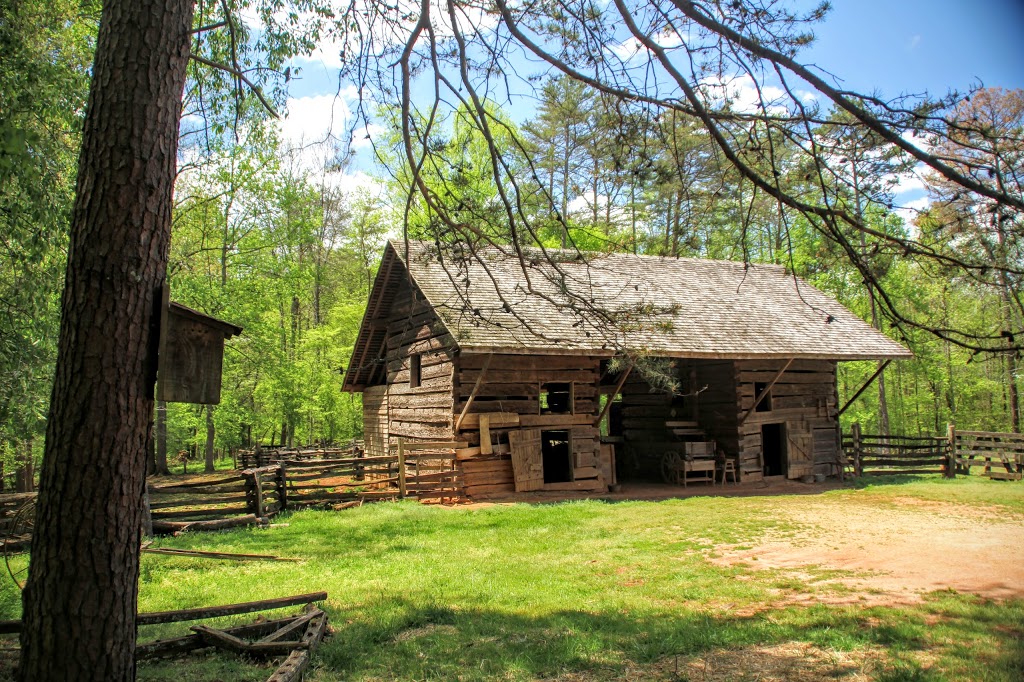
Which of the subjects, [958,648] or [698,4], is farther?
[958,648]

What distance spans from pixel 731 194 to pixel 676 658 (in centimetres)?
390

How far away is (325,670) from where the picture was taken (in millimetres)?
4926

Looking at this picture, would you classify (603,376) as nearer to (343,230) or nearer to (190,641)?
(190,641)

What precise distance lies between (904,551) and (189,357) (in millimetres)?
9215

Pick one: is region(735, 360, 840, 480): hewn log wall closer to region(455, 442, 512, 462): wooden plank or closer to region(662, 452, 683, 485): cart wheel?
region(662, 452, 683, 485): cart wheel

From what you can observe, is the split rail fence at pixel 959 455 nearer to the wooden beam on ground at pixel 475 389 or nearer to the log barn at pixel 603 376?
the log barn at pixel 603 376

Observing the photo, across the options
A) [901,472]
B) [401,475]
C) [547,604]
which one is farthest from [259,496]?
[901,472]

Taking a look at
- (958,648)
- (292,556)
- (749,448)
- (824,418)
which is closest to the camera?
(958,648)

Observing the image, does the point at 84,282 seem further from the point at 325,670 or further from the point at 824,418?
the point at 824,418

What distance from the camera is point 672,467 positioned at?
1850cm

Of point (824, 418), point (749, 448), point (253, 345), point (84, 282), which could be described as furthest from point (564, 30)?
point (253, 345)

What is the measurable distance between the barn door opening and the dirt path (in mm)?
6182

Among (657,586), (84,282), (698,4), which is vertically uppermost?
(698,4)

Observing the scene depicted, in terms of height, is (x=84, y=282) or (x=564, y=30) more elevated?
(x=564, y=30)
